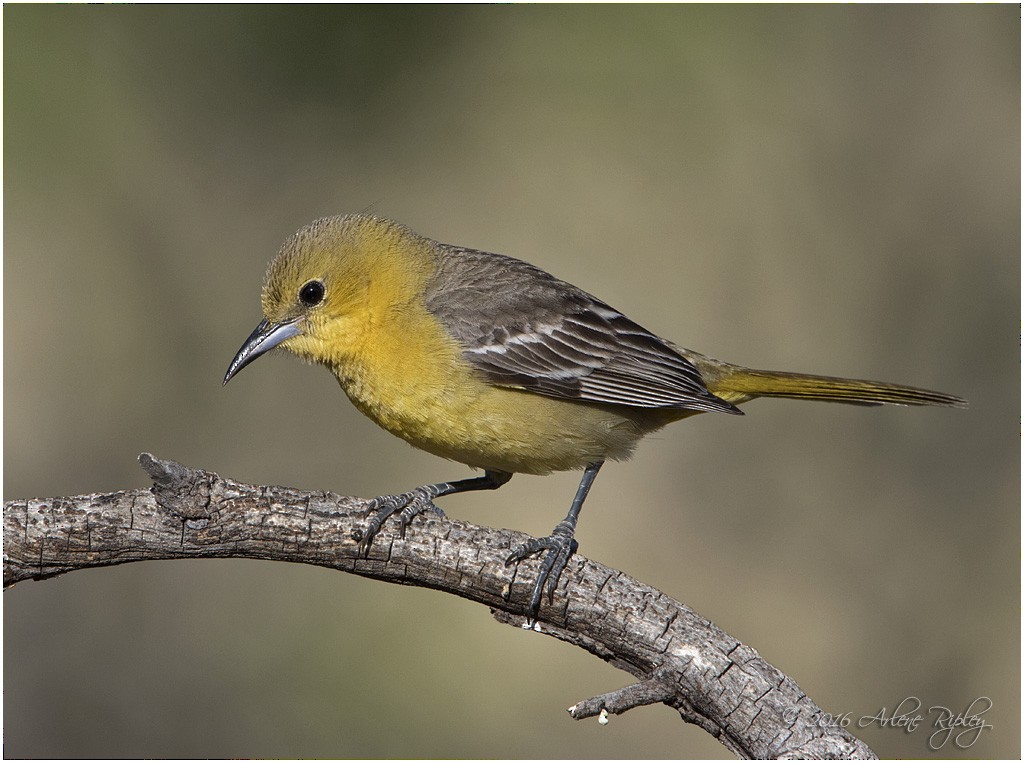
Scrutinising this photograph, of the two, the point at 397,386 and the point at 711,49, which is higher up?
the point at 711,49

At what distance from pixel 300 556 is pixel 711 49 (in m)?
6.54

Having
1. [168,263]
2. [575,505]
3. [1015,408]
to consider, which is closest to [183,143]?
[168,263]

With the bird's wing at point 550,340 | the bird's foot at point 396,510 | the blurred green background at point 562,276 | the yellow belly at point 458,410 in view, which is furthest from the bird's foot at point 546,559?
the blurred green background at point 562,276

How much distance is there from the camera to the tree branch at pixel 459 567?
12.8ft

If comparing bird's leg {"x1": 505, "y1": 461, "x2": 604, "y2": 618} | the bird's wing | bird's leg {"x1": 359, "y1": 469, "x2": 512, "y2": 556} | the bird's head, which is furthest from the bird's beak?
bird's leg {"x1": 505, "y1": 461, "x2": 604, "y2": 618}

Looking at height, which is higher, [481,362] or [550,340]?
[550,340]

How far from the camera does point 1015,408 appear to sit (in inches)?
315

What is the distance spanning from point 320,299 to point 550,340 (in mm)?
1201

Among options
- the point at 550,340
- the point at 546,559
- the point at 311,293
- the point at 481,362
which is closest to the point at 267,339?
the point at 311,293

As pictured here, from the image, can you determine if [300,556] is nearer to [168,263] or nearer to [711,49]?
[168,263]

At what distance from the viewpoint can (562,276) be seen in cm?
941

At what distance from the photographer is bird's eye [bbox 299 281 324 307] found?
5027 mm

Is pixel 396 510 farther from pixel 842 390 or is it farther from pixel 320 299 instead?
pixel 842 390

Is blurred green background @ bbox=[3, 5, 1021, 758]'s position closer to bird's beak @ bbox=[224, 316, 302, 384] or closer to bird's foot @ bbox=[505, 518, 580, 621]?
bird's beak @ bbox=[224, 316, 302, 384]
